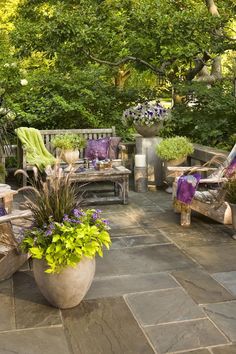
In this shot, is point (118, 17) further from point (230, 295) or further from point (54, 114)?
point (230, 295)

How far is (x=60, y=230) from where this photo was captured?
119 inches

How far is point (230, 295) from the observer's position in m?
3.35

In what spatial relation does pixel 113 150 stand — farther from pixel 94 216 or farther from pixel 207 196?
pixel 94 216

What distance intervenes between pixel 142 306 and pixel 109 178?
10.5 ft

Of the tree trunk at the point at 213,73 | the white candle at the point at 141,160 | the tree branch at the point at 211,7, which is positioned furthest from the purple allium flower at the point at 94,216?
the tree branch at the point at 211,7

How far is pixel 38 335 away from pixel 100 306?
528 mm

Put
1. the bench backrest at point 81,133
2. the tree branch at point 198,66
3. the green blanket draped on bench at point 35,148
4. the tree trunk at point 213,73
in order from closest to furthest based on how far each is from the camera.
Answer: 1. the green blanket draped on bench at point 35,148
2. the bench backrest at point 81,133
3. the tree branch at point 198,66
4. the tree trunk at point 213,73

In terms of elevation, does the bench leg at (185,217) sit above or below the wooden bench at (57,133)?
below

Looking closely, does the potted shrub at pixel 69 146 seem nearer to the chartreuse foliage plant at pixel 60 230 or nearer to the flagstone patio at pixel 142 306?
the flagstone patio at pixel 142 306

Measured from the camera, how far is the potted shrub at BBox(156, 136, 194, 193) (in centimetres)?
680

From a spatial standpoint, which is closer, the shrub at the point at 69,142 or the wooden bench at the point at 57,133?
the shrub at the point at 69,142

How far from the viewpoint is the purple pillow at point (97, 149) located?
732 centimetres

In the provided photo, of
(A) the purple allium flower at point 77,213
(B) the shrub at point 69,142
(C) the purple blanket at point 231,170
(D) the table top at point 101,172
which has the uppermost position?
(B) the shrub at point 69,142

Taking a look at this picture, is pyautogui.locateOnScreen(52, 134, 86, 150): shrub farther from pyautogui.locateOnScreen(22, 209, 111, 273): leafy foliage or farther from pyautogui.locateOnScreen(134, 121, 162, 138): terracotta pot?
pyautogui.locateOnScreen(22, 209, 111, 273): leafy foliage
